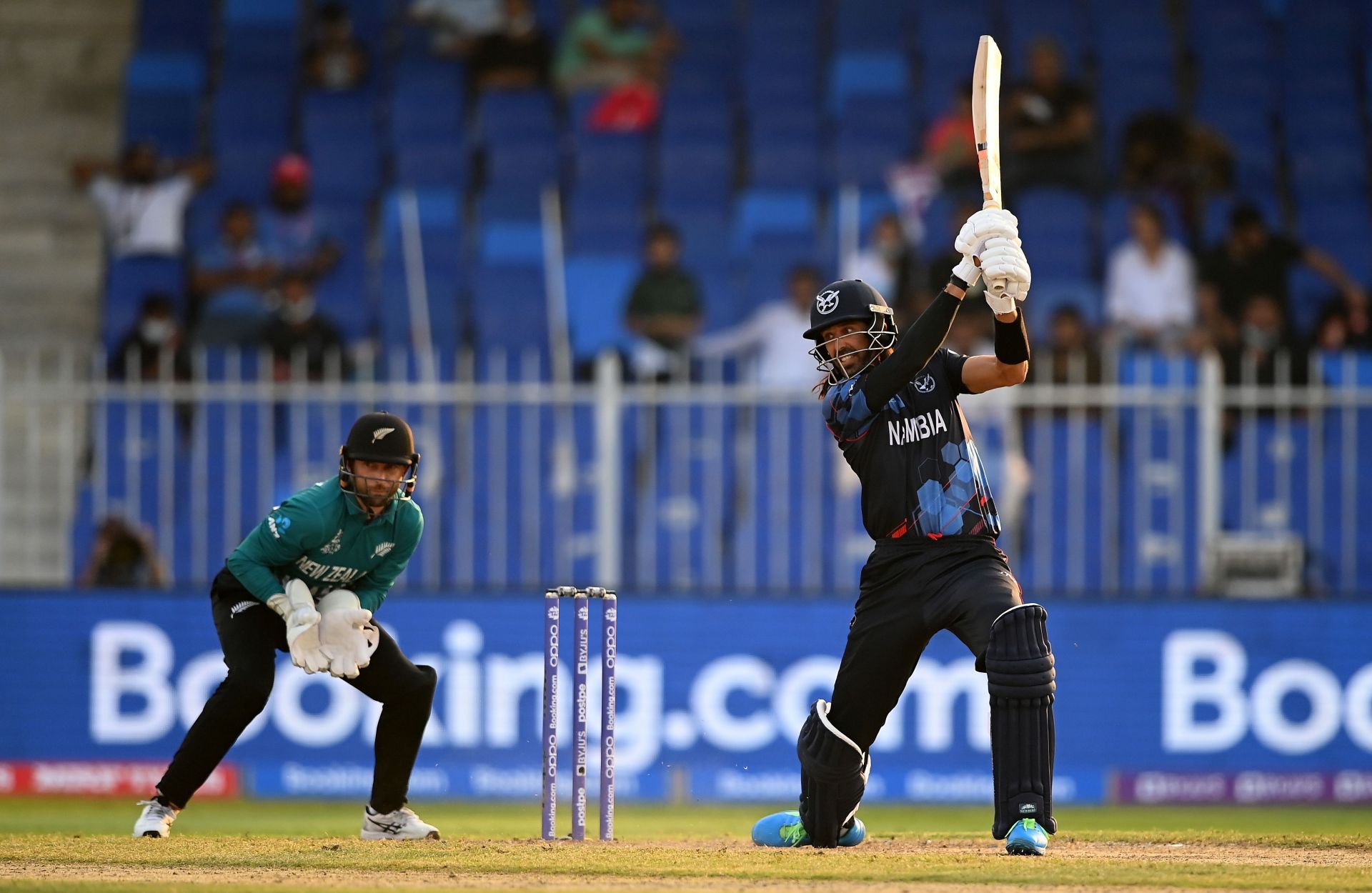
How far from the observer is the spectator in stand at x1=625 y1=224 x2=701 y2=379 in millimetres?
14086

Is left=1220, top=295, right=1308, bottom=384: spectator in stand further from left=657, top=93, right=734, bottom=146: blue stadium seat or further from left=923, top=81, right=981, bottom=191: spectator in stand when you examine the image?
left=657, top=93, right=734, bottom=146: blue stadium seat

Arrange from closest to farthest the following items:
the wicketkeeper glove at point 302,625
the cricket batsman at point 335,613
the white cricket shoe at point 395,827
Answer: the wicketkeeper glove at point 302,625
the cricket batsman at point 335,613
the white cricket shoe at point 395,827

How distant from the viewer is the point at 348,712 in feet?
38.6

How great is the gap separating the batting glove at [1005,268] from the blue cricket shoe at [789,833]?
2.26m

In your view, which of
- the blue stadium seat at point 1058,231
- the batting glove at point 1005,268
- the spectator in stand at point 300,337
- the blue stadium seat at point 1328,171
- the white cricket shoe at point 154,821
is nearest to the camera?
the batting glove at point 1005,268

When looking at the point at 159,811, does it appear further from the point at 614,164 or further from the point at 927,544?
the point at 614,164

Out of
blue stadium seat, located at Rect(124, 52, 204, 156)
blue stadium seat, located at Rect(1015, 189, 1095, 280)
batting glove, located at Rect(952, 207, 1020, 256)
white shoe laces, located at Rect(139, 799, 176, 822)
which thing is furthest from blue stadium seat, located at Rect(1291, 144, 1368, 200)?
white shoe laces, located at Rect(139, 799, 176, 822)

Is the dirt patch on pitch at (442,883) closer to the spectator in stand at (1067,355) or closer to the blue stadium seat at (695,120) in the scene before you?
the spectator in stand at (1067,355)

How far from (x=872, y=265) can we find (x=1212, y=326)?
250cm

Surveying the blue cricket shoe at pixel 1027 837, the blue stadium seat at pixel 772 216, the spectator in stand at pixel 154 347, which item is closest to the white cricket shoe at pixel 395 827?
the blue cricket shoe at pixel 1027 837

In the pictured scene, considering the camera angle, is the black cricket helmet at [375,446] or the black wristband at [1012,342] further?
the black cricket helmet at [375,446]

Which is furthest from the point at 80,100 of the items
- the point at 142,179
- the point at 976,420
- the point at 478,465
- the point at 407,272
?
the point at 976,420

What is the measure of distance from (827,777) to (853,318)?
174cm

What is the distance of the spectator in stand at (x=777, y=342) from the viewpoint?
14.0 m
